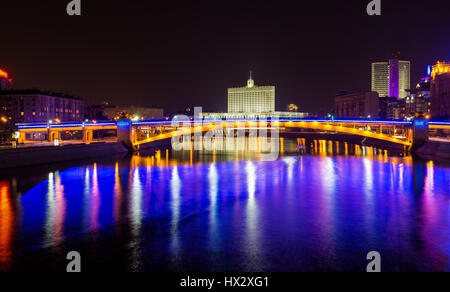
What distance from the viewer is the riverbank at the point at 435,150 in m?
46.4

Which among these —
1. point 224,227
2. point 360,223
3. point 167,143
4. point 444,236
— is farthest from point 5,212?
point 167,143

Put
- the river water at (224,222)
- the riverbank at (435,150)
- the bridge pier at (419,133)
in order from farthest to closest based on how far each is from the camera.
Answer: the bridge pier at (419,133)
the riverbank at (435,150)
the river water at (224,222)

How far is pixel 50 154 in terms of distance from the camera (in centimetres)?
3869

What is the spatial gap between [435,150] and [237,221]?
42.6 m

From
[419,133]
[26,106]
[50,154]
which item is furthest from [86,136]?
[419,133]

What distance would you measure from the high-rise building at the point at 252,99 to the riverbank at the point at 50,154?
123590 mm

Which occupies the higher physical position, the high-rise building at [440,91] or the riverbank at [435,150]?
the high-rise building at [440,91]

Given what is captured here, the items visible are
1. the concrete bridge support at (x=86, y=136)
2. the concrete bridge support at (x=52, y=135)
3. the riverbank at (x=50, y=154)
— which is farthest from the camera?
the concrete bridge support at (x=52, y=135)

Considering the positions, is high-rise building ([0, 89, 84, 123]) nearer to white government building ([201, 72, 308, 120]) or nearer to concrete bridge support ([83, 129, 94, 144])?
concrete bridge support ([83, 129, 94, 144])

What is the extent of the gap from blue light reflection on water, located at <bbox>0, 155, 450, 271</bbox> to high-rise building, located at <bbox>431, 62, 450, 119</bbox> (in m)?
79.3

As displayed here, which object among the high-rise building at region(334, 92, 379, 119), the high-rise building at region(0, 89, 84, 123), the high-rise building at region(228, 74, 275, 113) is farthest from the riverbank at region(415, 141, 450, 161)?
the high-rise building at region(228, 74, 275, 113)

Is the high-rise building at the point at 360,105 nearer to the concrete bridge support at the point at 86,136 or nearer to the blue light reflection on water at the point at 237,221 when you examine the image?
the concrete bridge support at the point at 86,136

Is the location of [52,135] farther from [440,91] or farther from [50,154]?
[440,91]

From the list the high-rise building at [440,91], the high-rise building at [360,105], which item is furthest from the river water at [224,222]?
the high-rise building at [360,105]
